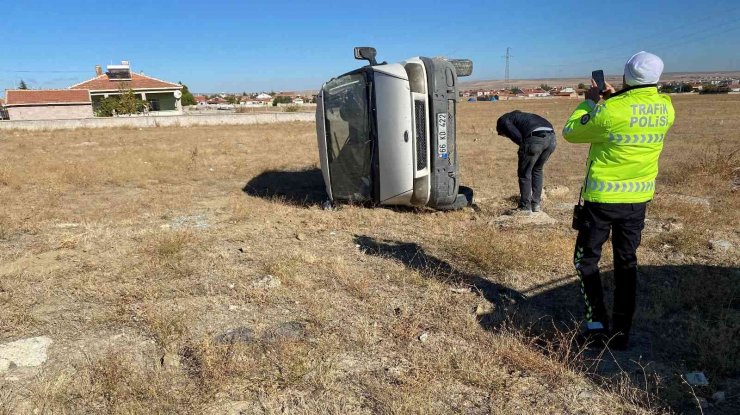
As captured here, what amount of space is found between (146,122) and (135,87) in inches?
1067

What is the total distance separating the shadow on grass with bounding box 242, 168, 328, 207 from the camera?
8.25 metres

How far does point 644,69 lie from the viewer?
2752mm

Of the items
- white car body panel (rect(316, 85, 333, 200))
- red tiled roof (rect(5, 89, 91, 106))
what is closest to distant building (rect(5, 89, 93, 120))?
red tiled roof (rect(5, 89, 91, 106))

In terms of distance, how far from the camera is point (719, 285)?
395 cm

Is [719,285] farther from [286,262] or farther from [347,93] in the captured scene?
[347,93]

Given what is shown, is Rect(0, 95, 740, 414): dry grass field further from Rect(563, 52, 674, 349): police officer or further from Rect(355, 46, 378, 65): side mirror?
Rect(355, 46, 378, 65): side mirror

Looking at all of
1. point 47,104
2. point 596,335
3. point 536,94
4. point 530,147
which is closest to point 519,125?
point 530,147

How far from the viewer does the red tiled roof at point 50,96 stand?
41.5 meters

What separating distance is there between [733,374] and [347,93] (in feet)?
17.0

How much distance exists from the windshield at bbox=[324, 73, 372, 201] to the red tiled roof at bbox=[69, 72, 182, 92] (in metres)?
47.7

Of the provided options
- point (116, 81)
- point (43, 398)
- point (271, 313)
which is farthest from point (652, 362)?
point (116, 81)

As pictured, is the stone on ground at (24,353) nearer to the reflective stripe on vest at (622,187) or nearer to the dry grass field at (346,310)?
the dry grass field at (346,310)

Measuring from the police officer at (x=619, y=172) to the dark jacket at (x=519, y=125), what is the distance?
3216 mm

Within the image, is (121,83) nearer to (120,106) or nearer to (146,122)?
(120,106)
